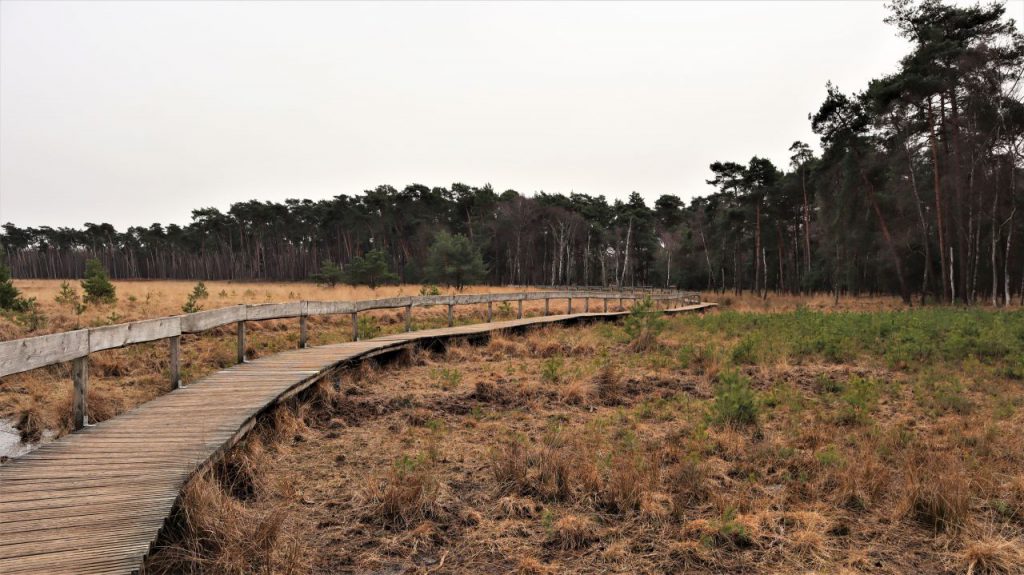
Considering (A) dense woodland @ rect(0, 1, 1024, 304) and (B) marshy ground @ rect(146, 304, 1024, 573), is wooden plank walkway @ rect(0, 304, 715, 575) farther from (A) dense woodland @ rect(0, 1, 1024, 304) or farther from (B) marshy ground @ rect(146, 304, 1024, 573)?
(A) dense woodland @ rect(0, 1, 1024, 304)

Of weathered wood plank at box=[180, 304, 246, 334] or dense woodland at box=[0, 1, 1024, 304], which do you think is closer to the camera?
weathered wood plank at box=[180, 304, 246, 334]

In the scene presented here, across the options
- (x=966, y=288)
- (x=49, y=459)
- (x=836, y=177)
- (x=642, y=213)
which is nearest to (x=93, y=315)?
(x=49, y=459)

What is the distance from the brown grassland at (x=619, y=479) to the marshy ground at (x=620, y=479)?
0.06 ft

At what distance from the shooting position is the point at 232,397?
6.51 meters

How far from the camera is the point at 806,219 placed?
47.2 m

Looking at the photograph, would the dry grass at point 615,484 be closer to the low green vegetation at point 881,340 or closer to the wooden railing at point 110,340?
the wooden railing at point 110,340

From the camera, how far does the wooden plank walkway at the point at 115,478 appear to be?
291cm

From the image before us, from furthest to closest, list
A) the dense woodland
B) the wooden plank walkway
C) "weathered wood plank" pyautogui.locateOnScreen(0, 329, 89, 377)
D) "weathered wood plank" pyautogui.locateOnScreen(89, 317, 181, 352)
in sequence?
the dense woodland < "weathered wood plank" pyautogui.locateOnScreen(89, 317, 181, 352) < "weathered wood plank" pyautogui.locateOnScreen(0, 329, 89, 377) < the wooden plank walkway

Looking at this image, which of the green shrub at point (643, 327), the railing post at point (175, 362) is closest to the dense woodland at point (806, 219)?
the green shrub at point (643, 327)

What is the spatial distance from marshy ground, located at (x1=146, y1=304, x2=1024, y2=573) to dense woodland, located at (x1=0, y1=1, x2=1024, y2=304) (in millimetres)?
22931

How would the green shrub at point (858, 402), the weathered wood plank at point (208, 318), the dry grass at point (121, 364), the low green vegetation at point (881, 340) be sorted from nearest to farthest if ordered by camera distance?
the green shrub at point (858, 402) < the dry grass at point (121, 364) < the weathered wood plank at point (208, 318) < the low green vegetation at point (881, 340)

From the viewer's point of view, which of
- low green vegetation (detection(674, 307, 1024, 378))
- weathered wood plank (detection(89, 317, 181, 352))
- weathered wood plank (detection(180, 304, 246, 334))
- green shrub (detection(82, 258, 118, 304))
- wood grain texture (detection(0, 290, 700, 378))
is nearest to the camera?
wood grain texture (detection(0, 290, 700, 378))

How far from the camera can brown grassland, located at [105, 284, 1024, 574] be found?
11.9 ft

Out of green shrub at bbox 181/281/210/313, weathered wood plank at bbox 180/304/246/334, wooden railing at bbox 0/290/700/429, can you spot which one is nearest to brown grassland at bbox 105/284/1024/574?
wooden railing at bbox 0/290/700/429
